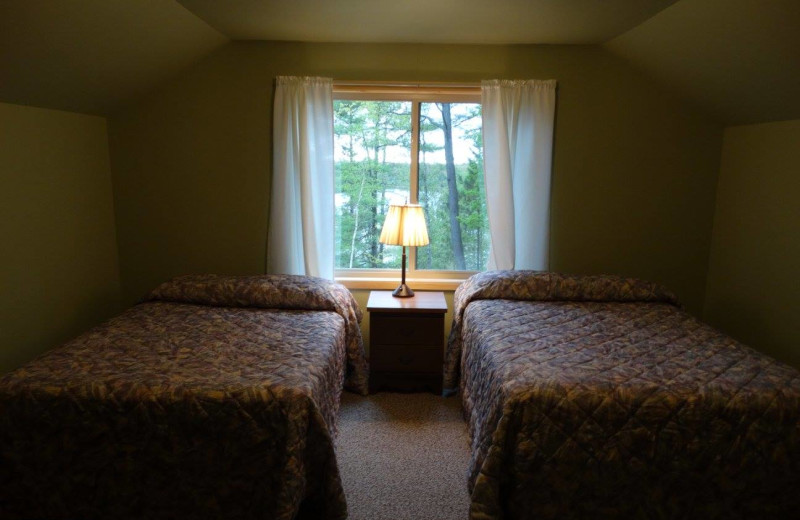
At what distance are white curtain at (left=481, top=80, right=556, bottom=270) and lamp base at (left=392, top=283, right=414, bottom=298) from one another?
58 centimetres

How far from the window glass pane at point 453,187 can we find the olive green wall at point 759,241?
58.0 inches

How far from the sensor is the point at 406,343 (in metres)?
2.94

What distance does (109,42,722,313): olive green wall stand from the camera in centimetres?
316

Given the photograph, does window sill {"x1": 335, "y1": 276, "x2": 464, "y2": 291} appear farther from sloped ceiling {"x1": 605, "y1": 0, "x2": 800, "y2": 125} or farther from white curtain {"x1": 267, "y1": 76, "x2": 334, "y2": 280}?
sloped ceiling {"x1": 605, "y1": 0, "x2": 800, "y2": 125}

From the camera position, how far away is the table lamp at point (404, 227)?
3010 mm

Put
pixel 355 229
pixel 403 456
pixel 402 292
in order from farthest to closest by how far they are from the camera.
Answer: pixel 355 229 → pixel 402 292 → pixel 403 456

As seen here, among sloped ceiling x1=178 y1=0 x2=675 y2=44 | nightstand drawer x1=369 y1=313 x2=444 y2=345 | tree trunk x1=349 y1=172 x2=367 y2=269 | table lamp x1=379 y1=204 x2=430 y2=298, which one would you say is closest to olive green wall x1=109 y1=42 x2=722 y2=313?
sloped ceiling x1=178 y1=0 x2=675 y2=44

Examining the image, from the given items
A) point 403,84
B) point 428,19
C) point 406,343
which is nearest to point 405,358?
point 406,343

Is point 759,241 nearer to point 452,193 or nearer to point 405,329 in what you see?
point 452,193

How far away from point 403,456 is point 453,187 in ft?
5.63

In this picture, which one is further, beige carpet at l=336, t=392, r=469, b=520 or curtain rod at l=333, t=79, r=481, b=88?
curtain rod at l=333, t=79, r=481, b=88

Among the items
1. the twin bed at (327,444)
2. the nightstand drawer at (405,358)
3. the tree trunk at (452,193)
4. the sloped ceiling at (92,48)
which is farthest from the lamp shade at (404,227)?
the sloped ceiling at (92,48)

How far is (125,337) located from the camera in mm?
2273

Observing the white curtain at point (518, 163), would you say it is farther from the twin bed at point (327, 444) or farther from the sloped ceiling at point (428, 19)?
the twin bed at point (327, 444)
